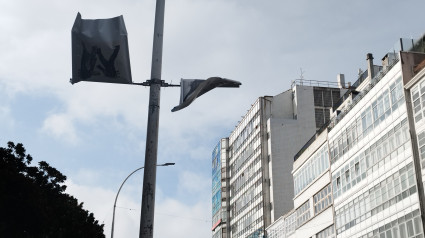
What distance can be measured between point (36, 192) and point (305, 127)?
48308mm

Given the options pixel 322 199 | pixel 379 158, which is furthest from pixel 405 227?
pixel 322 199

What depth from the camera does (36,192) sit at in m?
28.1

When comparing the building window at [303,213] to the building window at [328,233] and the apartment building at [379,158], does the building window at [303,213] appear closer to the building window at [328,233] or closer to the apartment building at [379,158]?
the apartment building at [379,158]

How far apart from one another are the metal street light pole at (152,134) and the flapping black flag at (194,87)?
80cm

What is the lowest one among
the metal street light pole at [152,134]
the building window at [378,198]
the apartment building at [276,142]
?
the metal street light pole at [152,134]

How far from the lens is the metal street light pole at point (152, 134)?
26.1ft

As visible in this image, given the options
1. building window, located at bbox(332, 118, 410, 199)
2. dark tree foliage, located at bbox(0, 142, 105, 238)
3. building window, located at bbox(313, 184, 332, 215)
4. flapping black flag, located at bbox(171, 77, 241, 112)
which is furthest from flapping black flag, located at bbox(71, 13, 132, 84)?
building window, located at bbox(313, 184, 332, 215)

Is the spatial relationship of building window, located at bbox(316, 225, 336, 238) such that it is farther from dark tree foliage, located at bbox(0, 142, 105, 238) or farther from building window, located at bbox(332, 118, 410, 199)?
dark tree foliage, located at bbox(0, 142, 105, 238)

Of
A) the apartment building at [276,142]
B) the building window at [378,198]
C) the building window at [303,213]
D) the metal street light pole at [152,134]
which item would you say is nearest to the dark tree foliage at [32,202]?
the building window at [378,198]

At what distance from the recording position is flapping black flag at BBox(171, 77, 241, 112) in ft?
31.2

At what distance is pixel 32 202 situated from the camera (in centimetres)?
2761

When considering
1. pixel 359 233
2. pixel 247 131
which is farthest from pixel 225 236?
pixel 359 233

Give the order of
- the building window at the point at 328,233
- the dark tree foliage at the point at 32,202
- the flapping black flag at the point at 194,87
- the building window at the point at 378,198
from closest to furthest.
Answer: the flapping black flag at the point at 194,87 → the dark tree foliage at the point at 32,202 → the building window at the point at 378,198 → the building window at the point at 328,233

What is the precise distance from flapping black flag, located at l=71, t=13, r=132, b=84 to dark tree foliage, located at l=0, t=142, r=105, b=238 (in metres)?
18.5
